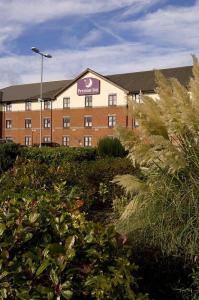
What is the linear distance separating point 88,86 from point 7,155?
44698 mm

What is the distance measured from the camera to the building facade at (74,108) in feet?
184

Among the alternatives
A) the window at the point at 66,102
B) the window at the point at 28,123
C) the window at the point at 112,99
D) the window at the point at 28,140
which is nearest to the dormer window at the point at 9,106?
the window at the point at 28,123

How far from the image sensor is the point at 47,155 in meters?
16.6

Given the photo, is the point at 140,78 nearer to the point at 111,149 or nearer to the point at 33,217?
the point at 111,149

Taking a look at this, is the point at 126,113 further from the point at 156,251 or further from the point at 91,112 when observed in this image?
the point at 91,112

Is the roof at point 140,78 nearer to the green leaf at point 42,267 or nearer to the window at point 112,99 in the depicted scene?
the window at point 112,99

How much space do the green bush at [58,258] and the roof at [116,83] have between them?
142 feet

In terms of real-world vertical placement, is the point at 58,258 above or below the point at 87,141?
above

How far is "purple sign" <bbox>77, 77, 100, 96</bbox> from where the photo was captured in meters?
57.2

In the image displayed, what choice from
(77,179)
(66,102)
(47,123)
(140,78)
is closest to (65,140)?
(47,123)

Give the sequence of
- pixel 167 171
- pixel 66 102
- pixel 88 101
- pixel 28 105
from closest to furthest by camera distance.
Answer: pixel 167 171 < pixel 88 101 < pixel 66 102 < pixel 28 105

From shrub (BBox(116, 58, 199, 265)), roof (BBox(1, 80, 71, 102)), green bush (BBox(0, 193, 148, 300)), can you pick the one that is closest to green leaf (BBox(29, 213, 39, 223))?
green bush (BBox(0, 193, 148, 300))

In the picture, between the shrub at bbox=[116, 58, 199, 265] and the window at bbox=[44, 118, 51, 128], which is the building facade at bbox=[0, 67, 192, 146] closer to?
the window at bbox=[44, 118, 51, 128]

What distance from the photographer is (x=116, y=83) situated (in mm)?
56500
